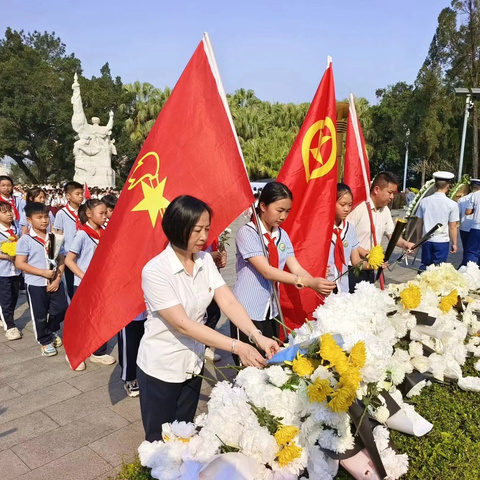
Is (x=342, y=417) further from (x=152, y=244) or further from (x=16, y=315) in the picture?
(x=16, y=315)

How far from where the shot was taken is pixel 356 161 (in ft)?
16.4

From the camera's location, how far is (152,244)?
2930 mm

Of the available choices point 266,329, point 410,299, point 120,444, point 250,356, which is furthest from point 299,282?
point 120,444

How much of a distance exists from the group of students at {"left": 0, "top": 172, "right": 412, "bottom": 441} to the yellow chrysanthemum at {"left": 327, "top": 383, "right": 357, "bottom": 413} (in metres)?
0.47

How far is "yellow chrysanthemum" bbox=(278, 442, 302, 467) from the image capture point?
1.65 meters

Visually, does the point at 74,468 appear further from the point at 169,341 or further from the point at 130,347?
the point at 169,341

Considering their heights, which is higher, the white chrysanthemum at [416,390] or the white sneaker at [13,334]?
the white chrysanthemum at [416,390]

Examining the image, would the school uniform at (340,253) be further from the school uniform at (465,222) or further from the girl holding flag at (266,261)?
the school uniform at (465,222)


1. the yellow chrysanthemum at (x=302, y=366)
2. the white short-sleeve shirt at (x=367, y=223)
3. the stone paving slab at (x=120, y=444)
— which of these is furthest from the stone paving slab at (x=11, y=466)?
the white short-sleeve shirt at (x=367, y=223)

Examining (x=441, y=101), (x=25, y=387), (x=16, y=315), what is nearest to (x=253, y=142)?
(x=441, y=101)

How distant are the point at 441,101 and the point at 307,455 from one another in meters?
31.0

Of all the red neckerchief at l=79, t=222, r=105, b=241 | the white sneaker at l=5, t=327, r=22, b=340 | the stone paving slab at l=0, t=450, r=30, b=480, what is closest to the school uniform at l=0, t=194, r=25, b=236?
the white sneaker at l=5, t=327, r=22, b=340

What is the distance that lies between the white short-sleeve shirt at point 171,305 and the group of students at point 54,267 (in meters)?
1.59

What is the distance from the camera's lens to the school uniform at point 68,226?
581 centimetres
